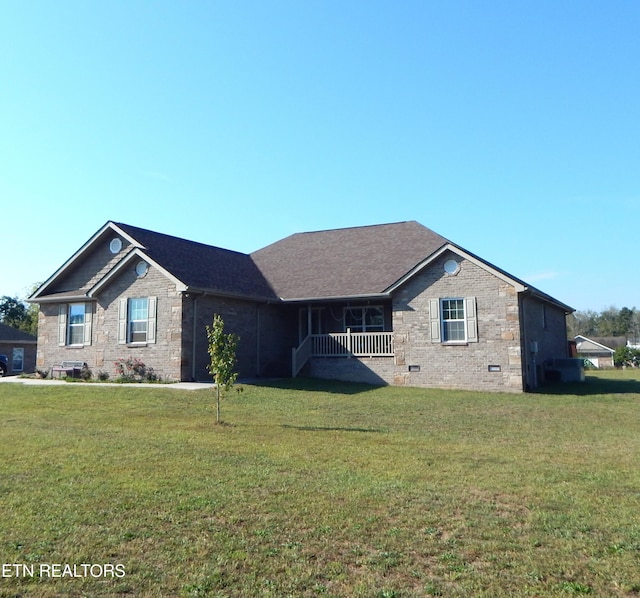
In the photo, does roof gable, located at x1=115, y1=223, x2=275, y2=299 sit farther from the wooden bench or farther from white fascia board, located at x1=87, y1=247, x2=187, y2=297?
the wooden bench

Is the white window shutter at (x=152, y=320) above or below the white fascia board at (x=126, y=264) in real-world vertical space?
below

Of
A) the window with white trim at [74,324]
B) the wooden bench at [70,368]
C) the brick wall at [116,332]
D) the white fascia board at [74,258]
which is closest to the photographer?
the brick wall at [116,332]

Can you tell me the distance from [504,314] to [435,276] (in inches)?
111

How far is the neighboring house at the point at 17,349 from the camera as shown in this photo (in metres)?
37.3

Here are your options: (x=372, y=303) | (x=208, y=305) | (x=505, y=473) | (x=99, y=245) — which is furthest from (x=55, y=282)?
(x=505, y=473)

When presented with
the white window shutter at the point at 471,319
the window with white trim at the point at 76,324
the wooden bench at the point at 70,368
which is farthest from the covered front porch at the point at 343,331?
the window with white trim at the point at 76,324

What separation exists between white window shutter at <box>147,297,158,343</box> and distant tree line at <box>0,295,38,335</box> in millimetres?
47157

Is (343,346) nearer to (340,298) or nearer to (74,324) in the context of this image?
(340,298)

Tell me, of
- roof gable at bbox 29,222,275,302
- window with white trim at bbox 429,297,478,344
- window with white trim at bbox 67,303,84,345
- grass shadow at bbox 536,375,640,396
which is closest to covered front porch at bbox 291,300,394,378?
window with white trim at bbox 429,297,478,344

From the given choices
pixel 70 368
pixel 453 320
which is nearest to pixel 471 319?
pixel 453 320

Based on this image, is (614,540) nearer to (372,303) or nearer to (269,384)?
(269,384)

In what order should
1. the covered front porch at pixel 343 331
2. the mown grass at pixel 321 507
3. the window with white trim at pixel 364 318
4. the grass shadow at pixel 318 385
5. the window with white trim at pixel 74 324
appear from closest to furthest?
the mown grass at pixel 321 507 → the grass shadow at pixel 318 385 → the covered front porch at pixel 343 331 → the window with white trim at pixel 74 324 → the window with white trim at pixel 364 318

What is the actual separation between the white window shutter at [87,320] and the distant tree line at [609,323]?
95158 mm

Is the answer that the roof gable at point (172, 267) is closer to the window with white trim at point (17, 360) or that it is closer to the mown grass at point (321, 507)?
the mown grass at point (321, 507)
